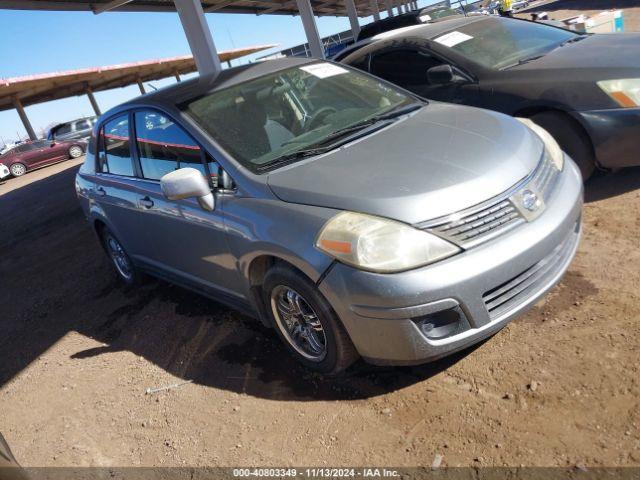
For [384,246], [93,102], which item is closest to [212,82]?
[384,246]

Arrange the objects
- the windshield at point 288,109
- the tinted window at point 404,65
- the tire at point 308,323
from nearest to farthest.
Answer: the tire at point 308,323, the windshield at point 288,109, the tinted window at point 404,65

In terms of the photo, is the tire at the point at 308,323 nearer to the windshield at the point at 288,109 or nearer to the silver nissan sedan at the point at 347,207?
the silver nissan sedan at the point at 347,207

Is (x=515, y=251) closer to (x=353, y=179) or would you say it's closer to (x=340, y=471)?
(x=353, y=179)

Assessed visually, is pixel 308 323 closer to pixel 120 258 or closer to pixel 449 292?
pixel 449 292

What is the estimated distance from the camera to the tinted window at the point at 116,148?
414cm

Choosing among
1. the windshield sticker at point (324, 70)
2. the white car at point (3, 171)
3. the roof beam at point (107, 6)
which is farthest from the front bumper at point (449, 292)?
the white car at point (3, 171)

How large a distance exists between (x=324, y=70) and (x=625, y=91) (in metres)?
2.22

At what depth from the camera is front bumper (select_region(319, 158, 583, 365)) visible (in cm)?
237

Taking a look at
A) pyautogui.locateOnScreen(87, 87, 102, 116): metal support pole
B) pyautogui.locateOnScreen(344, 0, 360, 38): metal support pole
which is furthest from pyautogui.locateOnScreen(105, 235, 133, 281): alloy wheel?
pyautogui.locateOnScreen(87, 87, 102, 116): metal support pole

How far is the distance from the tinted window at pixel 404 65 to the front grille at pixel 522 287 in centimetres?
287

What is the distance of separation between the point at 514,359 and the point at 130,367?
2.59m

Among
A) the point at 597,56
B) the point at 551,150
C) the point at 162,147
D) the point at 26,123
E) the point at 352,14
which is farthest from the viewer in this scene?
the point at 26,123

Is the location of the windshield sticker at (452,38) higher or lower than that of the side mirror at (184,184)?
higher

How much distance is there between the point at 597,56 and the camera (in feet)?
14.2
